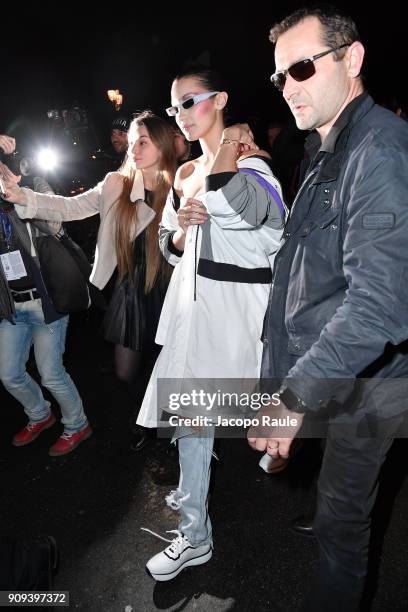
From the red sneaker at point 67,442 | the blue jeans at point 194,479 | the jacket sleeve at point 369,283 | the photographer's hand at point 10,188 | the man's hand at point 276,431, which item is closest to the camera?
the jacket sleeve at point 369,283

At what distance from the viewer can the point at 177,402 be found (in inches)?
75.9

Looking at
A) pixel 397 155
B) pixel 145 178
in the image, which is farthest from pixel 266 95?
pixel 397 155

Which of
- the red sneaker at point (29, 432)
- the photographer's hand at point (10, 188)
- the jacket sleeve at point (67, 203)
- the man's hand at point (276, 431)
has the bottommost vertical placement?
the red sneaker at point (29, 432)

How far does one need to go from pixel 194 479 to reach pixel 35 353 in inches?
68.6

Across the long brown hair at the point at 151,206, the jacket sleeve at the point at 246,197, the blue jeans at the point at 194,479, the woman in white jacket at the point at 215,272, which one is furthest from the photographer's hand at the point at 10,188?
the blue jeans at the point at 194,479

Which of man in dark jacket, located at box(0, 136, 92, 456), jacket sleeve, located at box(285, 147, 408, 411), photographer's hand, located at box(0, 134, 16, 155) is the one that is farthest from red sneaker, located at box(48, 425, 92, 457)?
jacket sleeve, located at box(285, 147, 408, 411)

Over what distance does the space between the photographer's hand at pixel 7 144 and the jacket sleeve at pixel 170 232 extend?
117cm

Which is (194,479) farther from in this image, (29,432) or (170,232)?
(29,432)

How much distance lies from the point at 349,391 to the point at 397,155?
0.74 m

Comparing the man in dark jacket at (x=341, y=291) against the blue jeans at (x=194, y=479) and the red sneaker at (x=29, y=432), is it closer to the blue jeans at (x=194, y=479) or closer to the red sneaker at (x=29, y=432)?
the blue jeans at (x=194, y=479)

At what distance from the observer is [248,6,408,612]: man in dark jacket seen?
1.15 metres

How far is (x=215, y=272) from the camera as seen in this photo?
6.11 feet

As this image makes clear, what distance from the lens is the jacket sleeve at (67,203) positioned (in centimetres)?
269

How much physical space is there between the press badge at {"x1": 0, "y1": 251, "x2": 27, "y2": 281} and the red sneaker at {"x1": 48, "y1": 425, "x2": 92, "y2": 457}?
4.38 feet
